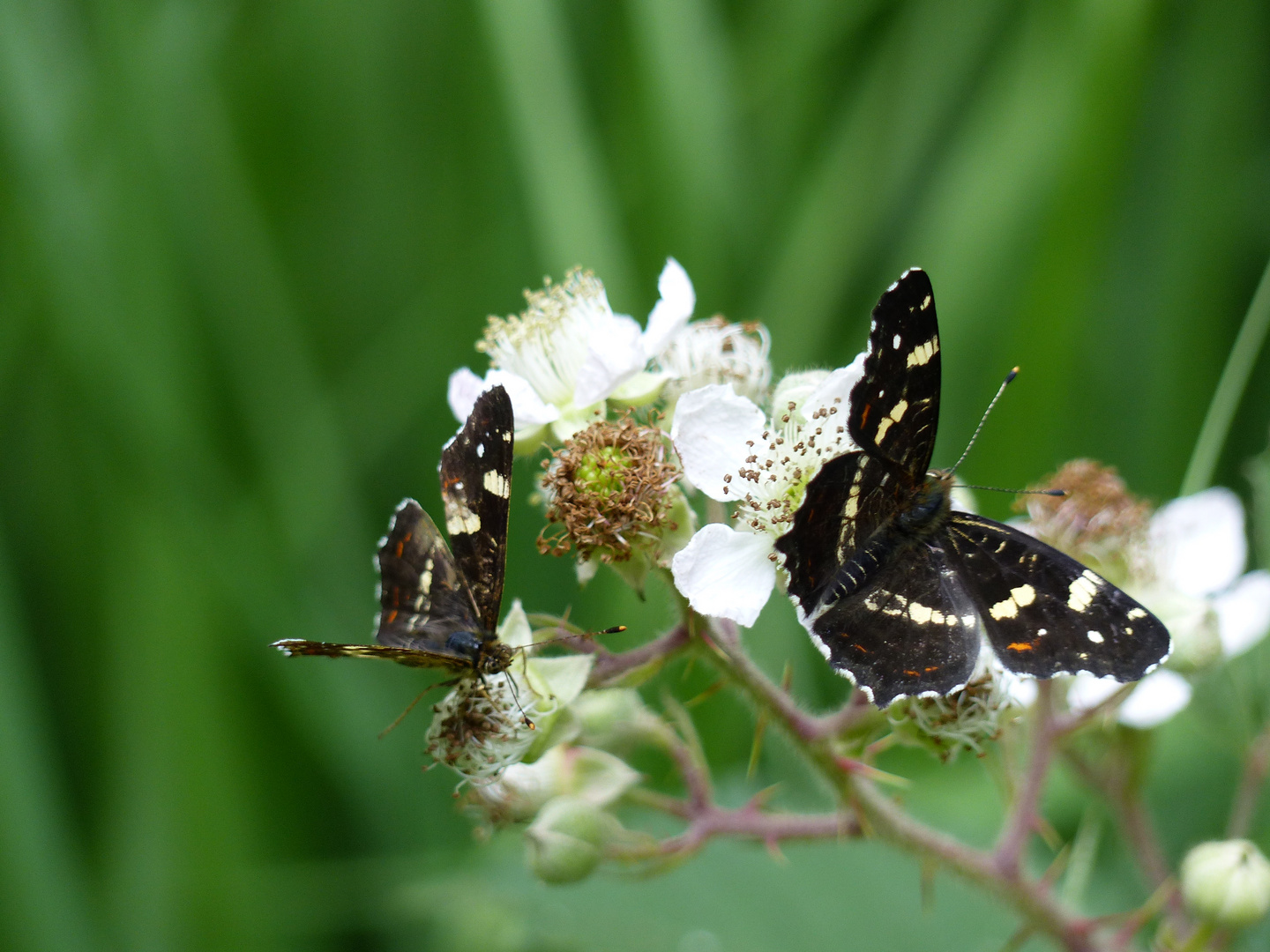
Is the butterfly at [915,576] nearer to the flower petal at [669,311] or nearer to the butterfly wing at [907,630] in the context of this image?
the butterfly wing at [907,630]

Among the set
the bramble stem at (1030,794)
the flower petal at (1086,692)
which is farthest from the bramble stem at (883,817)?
the flower petal at (1086,692)

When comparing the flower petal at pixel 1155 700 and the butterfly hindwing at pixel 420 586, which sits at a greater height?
the butterfly hindwing at pixel 420 586

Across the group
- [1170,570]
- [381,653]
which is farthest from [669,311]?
[1170,570]

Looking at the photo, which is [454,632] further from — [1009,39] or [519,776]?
[1009,39]

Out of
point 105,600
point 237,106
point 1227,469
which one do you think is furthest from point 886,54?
point 105,600

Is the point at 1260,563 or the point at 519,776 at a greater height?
the point at 1260,563

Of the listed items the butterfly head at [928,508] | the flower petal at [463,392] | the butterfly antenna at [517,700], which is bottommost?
the butterfly antenna at [517,700]
